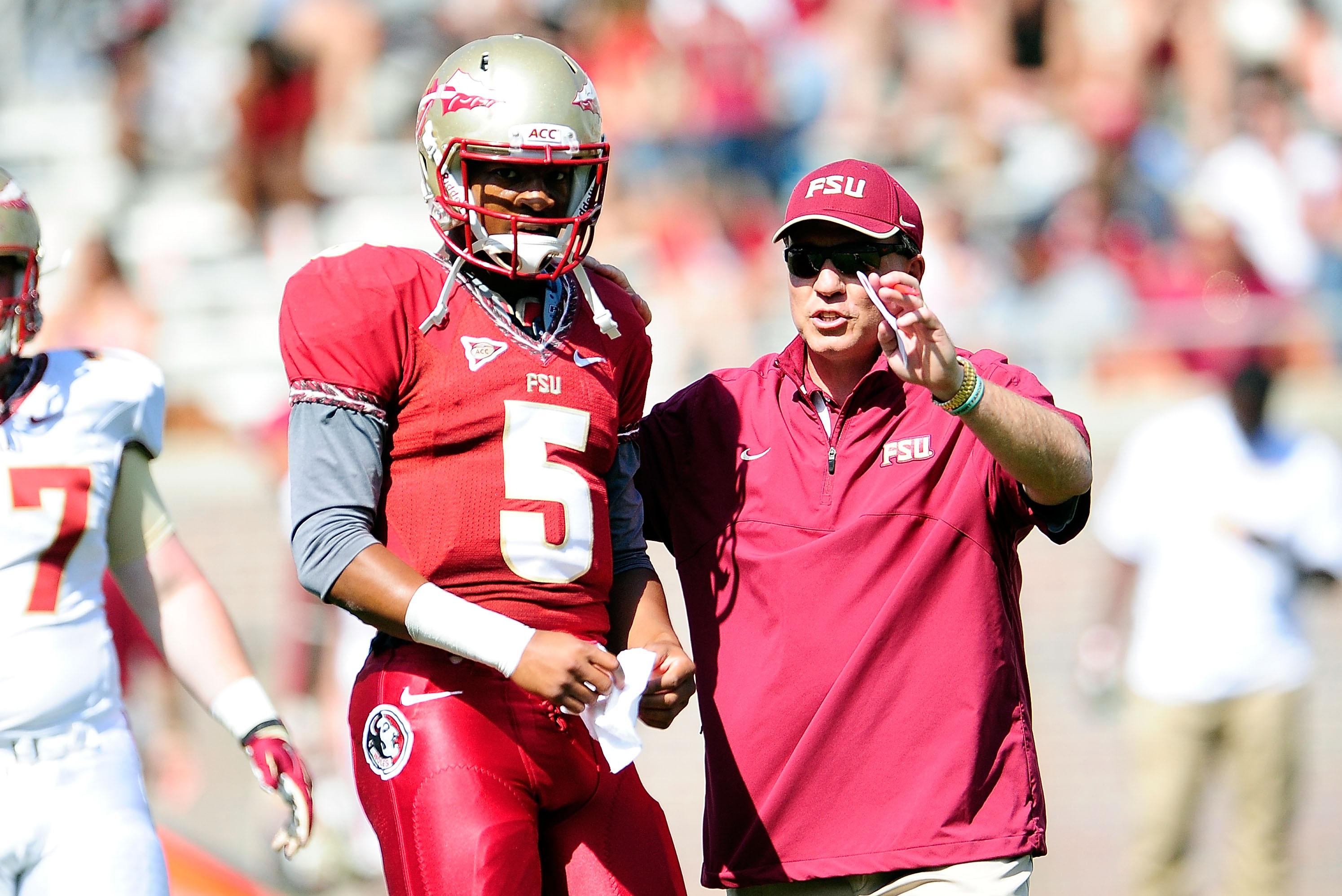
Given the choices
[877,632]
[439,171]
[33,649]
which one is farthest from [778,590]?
[33,649]

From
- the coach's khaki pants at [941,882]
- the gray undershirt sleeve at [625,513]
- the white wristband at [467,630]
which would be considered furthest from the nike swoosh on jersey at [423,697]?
the coach's khaki pants at [941,882]

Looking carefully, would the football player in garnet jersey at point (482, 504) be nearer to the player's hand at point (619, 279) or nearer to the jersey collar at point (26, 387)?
the player's hand at point (619, 279)

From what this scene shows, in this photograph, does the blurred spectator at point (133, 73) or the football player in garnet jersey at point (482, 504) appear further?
the blurred spectator at point (133, 73)

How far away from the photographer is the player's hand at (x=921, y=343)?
10.1ft

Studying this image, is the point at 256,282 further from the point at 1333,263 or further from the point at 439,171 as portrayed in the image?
the point at 439,171

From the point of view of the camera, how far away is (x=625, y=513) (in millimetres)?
3342

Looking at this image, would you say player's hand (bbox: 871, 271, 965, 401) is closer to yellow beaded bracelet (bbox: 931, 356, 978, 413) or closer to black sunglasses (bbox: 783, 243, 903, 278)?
yellow beaded bracelet (bbox: 931, 356, 978, 413)

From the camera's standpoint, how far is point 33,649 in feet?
10.8

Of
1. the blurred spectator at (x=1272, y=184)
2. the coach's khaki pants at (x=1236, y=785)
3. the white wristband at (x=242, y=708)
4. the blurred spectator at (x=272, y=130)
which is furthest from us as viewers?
the blurred spectator at (x=272, y=130)

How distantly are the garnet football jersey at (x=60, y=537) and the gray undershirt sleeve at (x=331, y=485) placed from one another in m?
0.63

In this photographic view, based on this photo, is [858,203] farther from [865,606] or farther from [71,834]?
[71,834]

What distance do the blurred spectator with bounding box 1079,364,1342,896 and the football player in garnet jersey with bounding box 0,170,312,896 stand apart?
4.06m

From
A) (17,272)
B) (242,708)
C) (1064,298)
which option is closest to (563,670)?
(242,708)

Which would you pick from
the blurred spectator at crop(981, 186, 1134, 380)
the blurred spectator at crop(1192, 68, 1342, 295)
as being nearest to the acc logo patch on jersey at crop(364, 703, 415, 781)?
the blurred spectator at crop(981, 186, 1134, 380)
